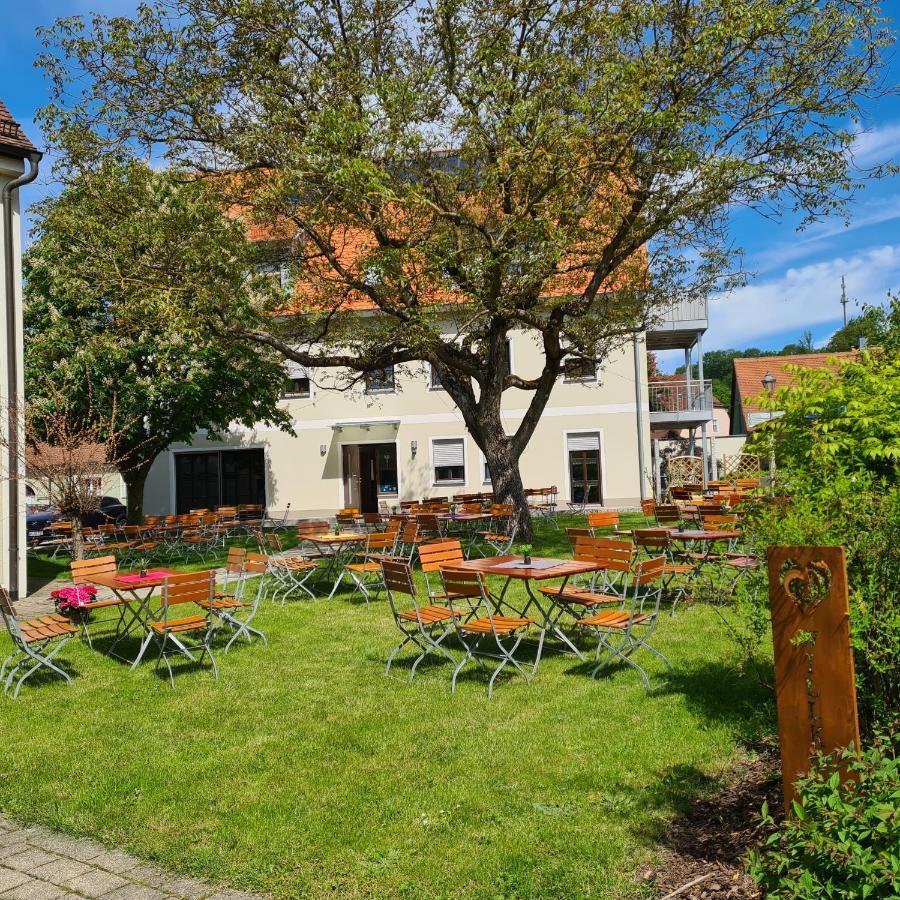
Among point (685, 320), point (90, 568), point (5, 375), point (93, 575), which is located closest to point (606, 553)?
point (93, 575)

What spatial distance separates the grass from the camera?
10.4 ft

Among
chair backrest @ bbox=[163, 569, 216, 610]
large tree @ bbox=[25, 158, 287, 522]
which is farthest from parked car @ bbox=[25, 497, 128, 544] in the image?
chair backrest @ bbox=[163, 569, 216, 610]

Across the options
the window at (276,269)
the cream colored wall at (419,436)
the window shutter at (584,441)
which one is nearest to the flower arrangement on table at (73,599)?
the window at (276,269)

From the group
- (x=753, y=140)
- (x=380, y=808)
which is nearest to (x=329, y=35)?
(x=753, y=140)

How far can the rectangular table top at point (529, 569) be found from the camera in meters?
5.93

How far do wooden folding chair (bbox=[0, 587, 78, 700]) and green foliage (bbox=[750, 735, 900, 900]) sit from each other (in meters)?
5.24

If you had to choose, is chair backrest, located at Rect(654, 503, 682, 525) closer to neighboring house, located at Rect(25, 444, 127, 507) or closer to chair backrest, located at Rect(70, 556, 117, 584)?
chair backrest, located at Rect(70, 556, 117, 584)

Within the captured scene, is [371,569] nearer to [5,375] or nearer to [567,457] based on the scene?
[5,375]

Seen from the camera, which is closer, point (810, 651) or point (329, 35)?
point (810, 651)

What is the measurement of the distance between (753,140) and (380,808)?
11.2 metres

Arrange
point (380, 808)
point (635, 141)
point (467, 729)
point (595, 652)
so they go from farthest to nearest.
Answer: point (635, 141)
point (595, 652)
point (467, 729)
point (380, 808)

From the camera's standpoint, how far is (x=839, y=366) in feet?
13.5

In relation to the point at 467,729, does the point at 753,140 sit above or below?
above

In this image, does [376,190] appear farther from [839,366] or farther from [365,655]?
[839,366]
